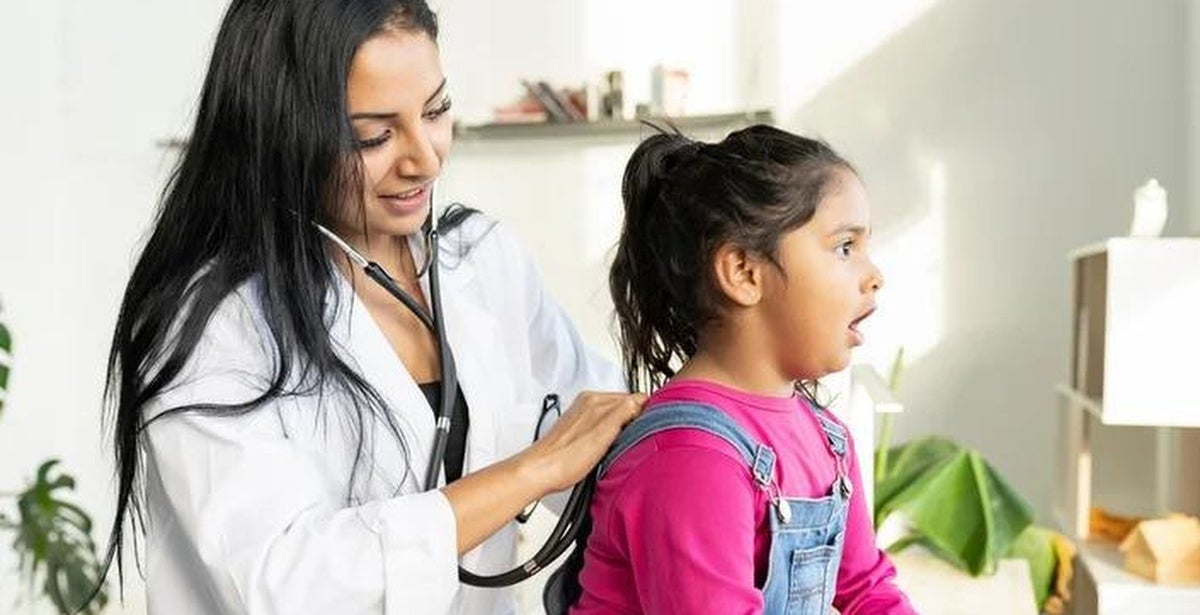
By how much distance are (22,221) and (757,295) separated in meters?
3.09

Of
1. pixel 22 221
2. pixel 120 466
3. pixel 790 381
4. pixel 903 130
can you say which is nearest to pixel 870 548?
pixel 790 381

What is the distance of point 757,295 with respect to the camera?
139 centimetres

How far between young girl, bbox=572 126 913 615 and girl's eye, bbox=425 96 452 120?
189 mm

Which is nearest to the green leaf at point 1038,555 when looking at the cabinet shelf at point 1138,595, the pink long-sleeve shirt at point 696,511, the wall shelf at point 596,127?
the cabinet shelf at point 1138,595

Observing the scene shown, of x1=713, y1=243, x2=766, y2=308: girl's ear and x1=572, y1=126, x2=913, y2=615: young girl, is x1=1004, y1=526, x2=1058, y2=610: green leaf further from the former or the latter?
x1=713, y1=243, x2=766, y2=308: girl's ear

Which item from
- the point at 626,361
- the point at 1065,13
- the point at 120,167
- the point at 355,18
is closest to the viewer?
the point at 355,18

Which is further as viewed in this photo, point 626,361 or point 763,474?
point 626,361

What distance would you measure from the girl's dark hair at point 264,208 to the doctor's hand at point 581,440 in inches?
7.9

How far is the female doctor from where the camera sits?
141 cm

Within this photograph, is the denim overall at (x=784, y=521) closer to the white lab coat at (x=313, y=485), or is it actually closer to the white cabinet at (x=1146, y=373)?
the white lab coat at (x=313, y=485)

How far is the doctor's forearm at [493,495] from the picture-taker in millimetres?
1404

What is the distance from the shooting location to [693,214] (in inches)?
55.5

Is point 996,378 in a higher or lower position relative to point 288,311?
lower

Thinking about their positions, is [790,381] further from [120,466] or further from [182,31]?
[182,31]
